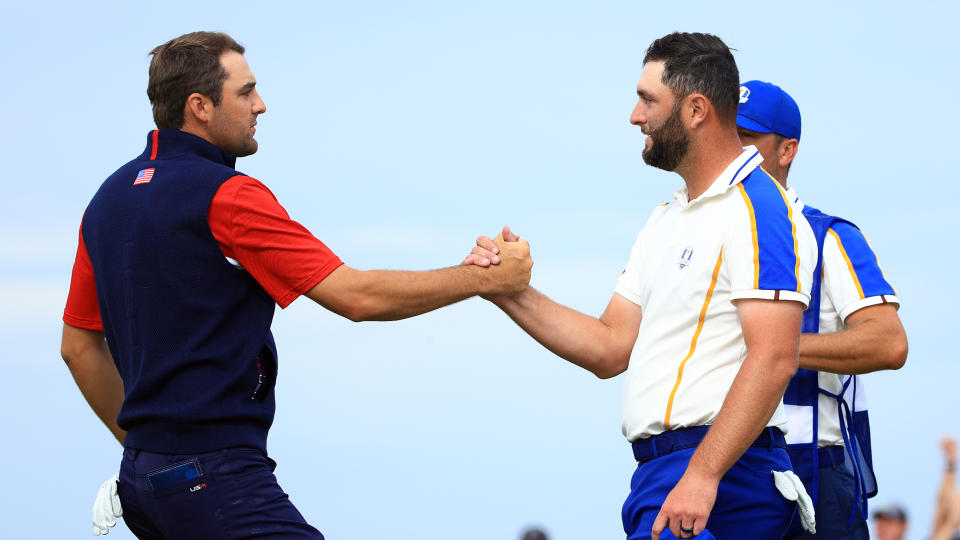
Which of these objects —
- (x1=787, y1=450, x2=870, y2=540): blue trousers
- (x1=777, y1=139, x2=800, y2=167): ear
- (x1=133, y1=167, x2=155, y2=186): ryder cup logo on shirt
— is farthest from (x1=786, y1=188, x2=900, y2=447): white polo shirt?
(x1=133, y1=167, x2=155, y2=186): ryder cup logo on shirt

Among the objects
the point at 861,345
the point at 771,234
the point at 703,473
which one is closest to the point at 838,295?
the point at 861,345

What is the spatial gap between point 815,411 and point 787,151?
3.98 feet

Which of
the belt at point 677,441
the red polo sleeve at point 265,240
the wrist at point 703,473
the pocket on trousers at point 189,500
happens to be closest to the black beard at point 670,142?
the belt at point 677,441

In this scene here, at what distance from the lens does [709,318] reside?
149 inches

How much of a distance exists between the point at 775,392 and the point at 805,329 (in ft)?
3.61

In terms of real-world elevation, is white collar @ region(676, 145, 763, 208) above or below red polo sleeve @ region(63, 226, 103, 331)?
above

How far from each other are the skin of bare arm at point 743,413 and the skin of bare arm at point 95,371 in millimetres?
2453

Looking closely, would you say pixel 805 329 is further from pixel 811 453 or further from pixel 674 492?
pixel 674 492

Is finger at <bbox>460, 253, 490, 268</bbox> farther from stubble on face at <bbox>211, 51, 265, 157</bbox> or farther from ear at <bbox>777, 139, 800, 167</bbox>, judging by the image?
ear at <bbox>777, 139, 800, 167</bbox>

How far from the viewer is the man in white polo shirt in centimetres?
353

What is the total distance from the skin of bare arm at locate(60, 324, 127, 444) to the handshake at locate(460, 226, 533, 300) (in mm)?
1568

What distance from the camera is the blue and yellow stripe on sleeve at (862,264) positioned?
14.6 feet

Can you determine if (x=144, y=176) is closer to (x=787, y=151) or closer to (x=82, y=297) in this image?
(x=82, y=297)

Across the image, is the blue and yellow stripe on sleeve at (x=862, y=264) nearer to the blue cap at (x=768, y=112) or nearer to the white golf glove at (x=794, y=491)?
the blue cap at (x=768, y=112)
